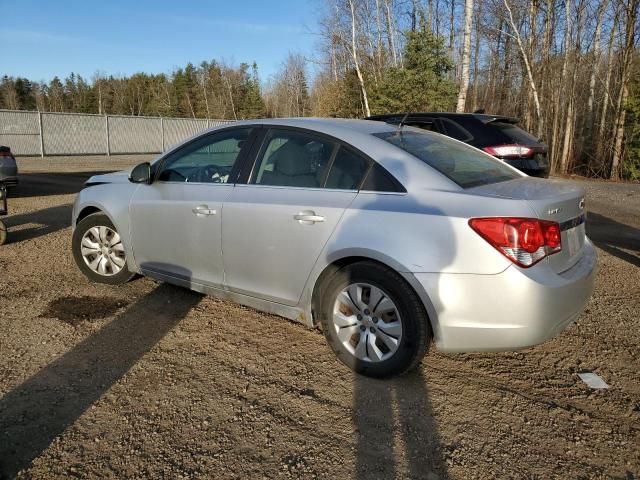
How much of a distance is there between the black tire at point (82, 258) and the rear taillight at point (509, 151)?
4588 millimetres

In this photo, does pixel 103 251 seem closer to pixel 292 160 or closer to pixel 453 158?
pixel 292 160

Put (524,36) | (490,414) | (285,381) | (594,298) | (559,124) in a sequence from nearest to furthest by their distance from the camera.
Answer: (490,414) → (285,381) → (594,298) → (559,124) → (524,36)

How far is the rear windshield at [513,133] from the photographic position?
22.0 ft

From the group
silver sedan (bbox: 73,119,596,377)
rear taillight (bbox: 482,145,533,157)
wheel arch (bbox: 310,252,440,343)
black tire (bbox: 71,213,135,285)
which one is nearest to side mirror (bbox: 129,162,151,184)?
silver sedan (bbox: 73,119,596,377)

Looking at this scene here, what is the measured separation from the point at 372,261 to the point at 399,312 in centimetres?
34

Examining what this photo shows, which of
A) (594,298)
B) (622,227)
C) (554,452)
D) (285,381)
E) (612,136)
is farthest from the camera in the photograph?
(612,136)

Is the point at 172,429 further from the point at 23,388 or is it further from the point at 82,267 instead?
the point at 82,267

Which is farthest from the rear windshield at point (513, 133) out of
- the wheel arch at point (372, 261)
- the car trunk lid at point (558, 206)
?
the wheel arch at point (372, 261)

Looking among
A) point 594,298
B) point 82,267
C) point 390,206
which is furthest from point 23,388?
point 594,298

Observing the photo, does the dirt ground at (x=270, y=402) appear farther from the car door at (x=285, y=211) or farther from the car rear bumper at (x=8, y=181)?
the car rear bumper at (x=8, y=181)

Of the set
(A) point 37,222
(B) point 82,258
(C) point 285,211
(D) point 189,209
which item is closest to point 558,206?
(C) point 285,211

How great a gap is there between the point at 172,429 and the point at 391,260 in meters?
1.50

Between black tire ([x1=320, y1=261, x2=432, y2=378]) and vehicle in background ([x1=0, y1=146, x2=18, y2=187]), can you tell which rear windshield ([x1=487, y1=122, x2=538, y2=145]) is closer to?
black tire ([x1=320, y1=261, x2=432, y2=378])

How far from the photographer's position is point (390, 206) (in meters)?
3.00
